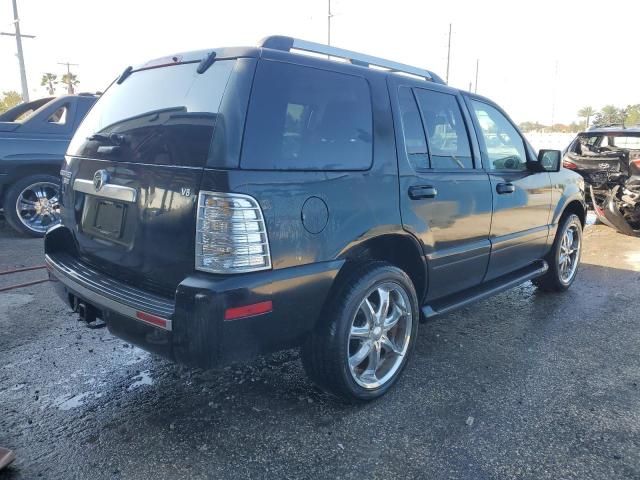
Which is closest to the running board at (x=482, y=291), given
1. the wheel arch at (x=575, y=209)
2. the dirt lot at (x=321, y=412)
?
the dirt lot at (x=321, y=412)

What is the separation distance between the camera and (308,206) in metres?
2.37

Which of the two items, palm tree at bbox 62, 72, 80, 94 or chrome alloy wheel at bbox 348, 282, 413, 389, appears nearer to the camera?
chrome alloy wheel at bbox 348, 282, 413, 389

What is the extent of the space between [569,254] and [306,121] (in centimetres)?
391

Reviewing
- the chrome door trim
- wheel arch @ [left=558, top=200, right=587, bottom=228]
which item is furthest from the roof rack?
wheel arch @ [left=558, top=200, right=587, bottom=228]

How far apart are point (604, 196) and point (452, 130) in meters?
6.54

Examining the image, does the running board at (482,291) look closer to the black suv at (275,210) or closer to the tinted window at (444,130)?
the black suv at (275,210)

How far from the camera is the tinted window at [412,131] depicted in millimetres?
3002

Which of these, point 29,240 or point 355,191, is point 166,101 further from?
point 29,240

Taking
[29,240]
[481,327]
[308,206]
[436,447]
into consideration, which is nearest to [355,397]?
[436,447]

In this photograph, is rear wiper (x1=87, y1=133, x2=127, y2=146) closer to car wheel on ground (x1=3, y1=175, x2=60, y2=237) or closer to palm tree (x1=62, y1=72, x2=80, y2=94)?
car wheel on ground (x1=3, y1=175, x2=60, y2=237)

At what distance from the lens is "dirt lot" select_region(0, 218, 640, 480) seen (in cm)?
230

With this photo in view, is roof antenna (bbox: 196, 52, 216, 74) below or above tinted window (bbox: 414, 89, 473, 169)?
above

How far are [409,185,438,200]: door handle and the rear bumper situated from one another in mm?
734

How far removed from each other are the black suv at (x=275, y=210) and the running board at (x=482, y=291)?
0.09 ft
